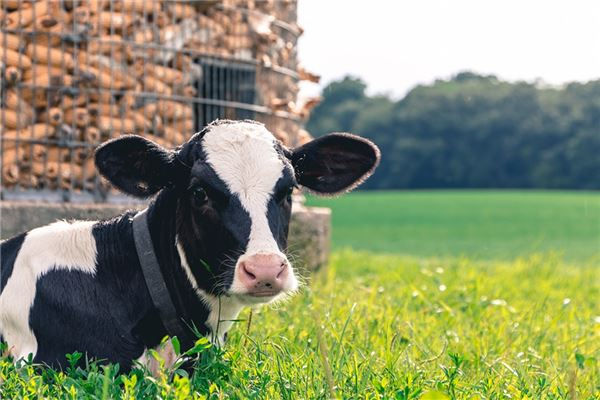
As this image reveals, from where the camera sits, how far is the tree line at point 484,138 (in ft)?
232

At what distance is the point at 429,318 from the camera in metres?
5.71

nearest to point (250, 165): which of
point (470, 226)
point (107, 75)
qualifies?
point (107, 75)

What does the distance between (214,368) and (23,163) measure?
440 centimetres

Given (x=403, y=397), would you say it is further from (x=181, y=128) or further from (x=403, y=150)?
(x=403, y=150)

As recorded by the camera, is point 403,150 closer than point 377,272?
No

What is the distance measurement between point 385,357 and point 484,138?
70.5 m

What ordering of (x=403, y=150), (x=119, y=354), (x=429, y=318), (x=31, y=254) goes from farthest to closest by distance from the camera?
(x=403, y=150) < (x=429, y=318) < (x=31, y=254) < (x=119, y=354)

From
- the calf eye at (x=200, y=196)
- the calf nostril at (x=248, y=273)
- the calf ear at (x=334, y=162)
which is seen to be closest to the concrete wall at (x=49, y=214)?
the calf ear at (x=334, y=162)

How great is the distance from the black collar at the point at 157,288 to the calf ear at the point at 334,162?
79 cm

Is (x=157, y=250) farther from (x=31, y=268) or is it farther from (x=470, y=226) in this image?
(x=470, y=226)

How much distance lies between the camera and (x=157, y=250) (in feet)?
13.8

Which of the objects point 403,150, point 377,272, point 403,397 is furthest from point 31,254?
point 403,150

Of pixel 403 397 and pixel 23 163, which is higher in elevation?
pixel 23 163

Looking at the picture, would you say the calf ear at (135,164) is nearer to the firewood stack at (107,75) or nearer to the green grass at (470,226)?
the firewood stack at (107,75)
